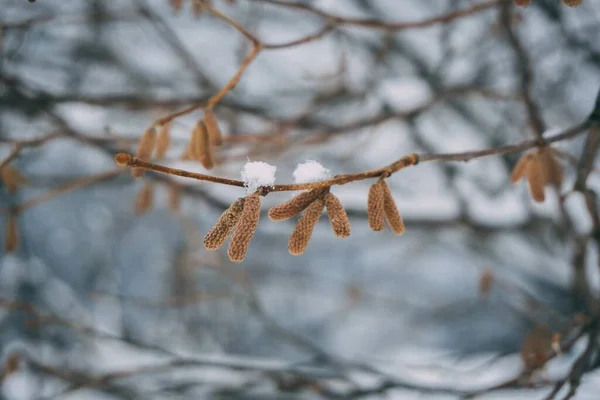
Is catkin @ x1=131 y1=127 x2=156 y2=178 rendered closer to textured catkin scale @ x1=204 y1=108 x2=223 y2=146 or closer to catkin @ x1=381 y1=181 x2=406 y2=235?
textured catkin scale @ x1=204 y1=108 x2=223 y2=146

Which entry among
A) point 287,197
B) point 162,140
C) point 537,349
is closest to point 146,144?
point 162,140

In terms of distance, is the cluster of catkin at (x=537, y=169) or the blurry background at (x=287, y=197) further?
the blurry background at (x=287, y=197)

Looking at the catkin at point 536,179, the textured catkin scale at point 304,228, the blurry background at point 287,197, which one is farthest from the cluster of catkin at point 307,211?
the blurry background at point 287,197

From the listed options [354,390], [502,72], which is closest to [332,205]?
[354,390]

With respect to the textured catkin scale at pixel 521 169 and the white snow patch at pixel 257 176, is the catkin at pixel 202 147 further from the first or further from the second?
the textured catkin scale at pixel 521 169

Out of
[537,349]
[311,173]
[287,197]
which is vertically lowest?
[537,349]

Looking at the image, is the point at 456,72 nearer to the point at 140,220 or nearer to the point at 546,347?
the point at 546,347

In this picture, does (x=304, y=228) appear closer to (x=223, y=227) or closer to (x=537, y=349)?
(x=223, y=227)
